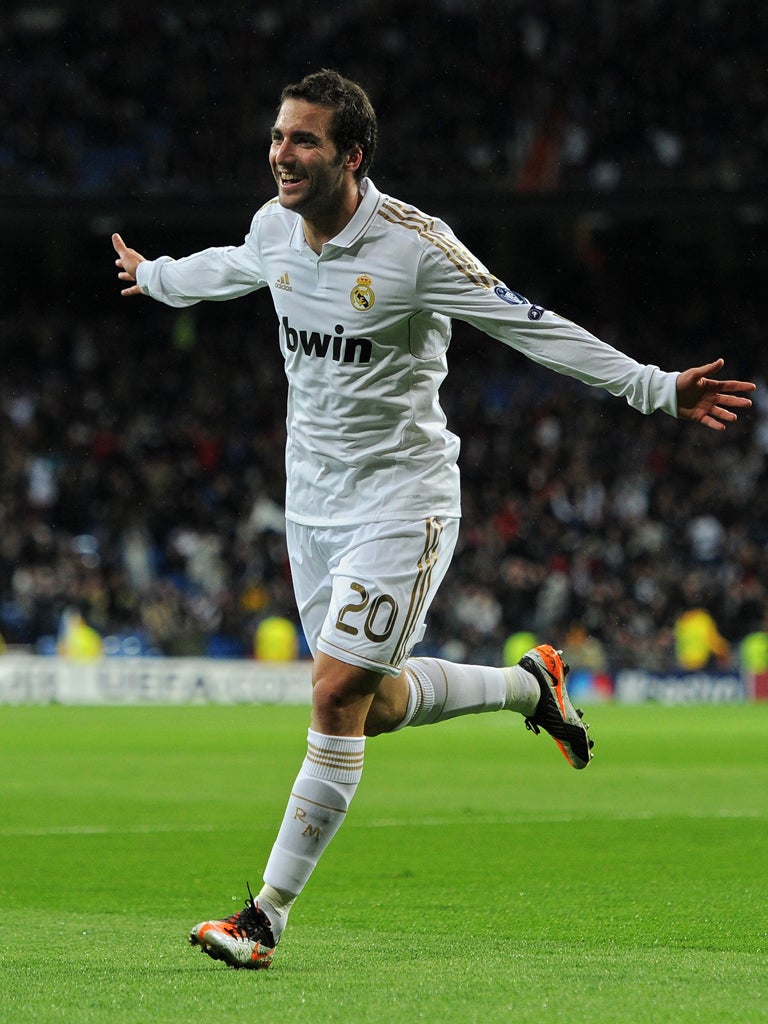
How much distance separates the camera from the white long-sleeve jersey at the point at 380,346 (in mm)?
4977

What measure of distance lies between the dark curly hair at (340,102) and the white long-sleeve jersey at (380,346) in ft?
0.55

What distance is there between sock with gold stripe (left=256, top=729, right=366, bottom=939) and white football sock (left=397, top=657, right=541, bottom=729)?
2.19 ft

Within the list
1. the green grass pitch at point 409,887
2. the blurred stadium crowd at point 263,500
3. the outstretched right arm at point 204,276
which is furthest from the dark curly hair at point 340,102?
the blurred stadium crowd at point 263,500

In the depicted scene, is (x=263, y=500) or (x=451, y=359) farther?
(x=451, y=359)

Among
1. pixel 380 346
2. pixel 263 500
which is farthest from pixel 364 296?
pixel 263 500

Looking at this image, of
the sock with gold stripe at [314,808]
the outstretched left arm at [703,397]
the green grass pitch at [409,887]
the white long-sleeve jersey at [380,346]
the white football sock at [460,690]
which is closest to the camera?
the green grass pitch at [409,887]

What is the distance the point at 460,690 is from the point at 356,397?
4.26 ft

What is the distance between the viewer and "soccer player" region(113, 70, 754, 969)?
4.88 metres

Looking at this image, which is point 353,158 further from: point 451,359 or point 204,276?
point 451,359

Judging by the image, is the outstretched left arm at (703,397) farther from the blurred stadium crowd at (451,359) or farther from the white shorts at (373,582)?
the blurred stadium crowd at (451,359)

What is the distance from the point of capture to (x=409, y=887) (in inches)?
259

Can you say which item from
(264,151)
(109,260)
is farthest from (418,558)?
(109,260)

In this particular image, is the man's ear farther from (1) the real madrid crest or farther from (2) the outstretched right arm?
(2) the outstretched right arm

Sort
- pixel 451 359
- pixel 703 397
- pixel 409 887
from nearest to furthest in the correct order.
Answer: pixel 703 397
pixel 409 887
pixel 451 359
